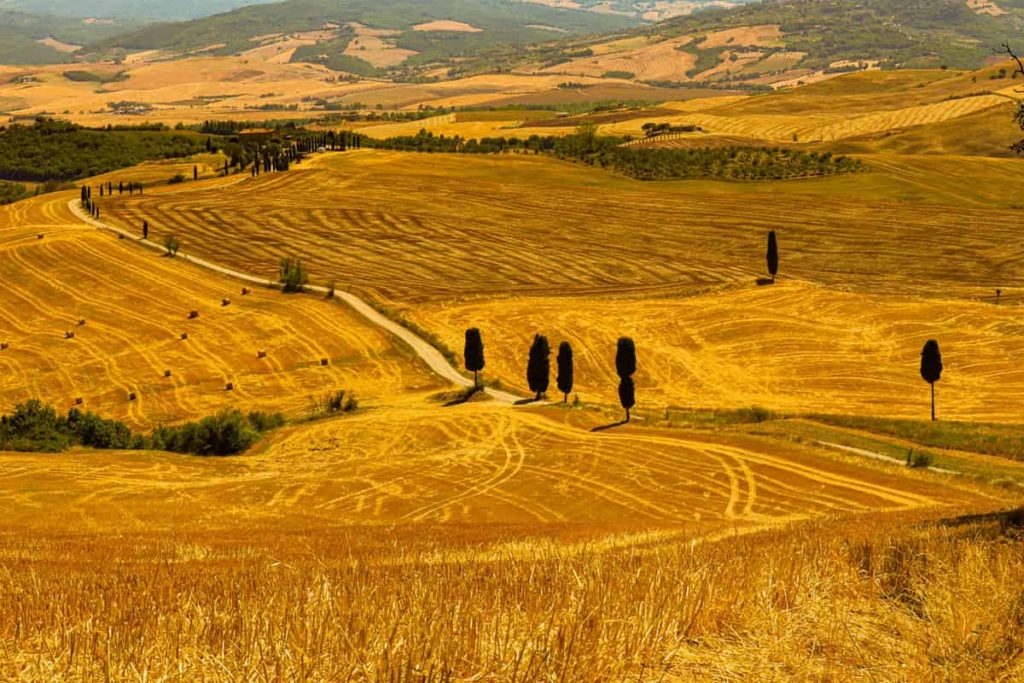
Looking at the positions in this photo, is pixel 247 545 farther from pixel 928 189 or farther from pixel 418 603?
pixel 928 189

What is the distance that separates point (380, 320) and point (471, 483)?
189 feet

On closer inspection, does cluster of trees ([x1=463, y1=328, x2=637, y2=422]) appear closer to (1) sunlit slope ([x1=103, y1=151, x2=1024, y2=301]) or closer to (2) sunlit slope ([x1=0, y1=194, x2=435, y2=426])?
(2) sunlit slope ([x1=0, y1=194, x2=435, y2=426])

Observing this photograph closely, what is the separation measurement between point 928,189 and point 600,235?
67.0 metres

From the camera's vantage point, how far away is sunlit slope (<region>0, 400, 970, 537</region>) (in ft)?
124

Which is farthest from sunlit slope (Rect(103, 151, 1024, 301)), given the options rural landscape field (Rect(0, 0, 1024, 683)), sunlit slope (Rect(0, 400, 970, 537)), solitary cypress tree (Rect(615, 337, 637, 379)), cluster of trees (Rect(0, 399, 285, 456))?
sunlit slope (Rect(0, 400, 970, 537))

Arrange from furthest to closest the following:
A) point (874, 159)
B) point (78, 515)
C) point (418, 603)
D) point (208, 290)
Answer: point (874, 159), point (208, 290), point (78, 515), point (418, 603)

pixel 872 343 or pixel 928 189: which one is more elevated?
pixel 928 189

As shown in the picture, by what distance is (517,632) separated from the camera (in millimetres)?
7242

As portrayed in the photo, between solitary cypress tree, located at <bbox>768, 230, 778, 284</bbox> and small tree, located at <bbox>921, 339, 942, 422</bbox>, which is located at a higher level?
solitary cypress tree, located at <bbox>768, 230, 778, 284</bbox>

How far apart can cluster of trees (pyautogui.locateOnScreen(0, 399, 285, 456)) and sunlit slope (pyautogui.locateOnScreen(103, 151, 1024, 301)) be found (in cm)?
5538

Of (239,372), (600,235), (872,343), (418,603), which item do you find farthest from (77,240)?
(418,603)

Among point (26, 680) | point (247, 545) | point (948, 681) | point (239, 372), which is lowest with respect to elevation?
point (239, 372)

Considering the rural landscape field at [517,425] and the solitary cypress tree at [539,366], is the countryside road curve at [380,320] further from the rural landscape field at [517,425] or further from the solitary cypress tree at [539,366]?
the solitary cypress tree at [539,366]

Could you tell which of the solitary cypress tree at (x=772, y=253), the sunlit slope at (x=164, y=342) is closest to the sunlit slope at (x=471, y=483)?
the sunlit slope at (x=164, y=342)
